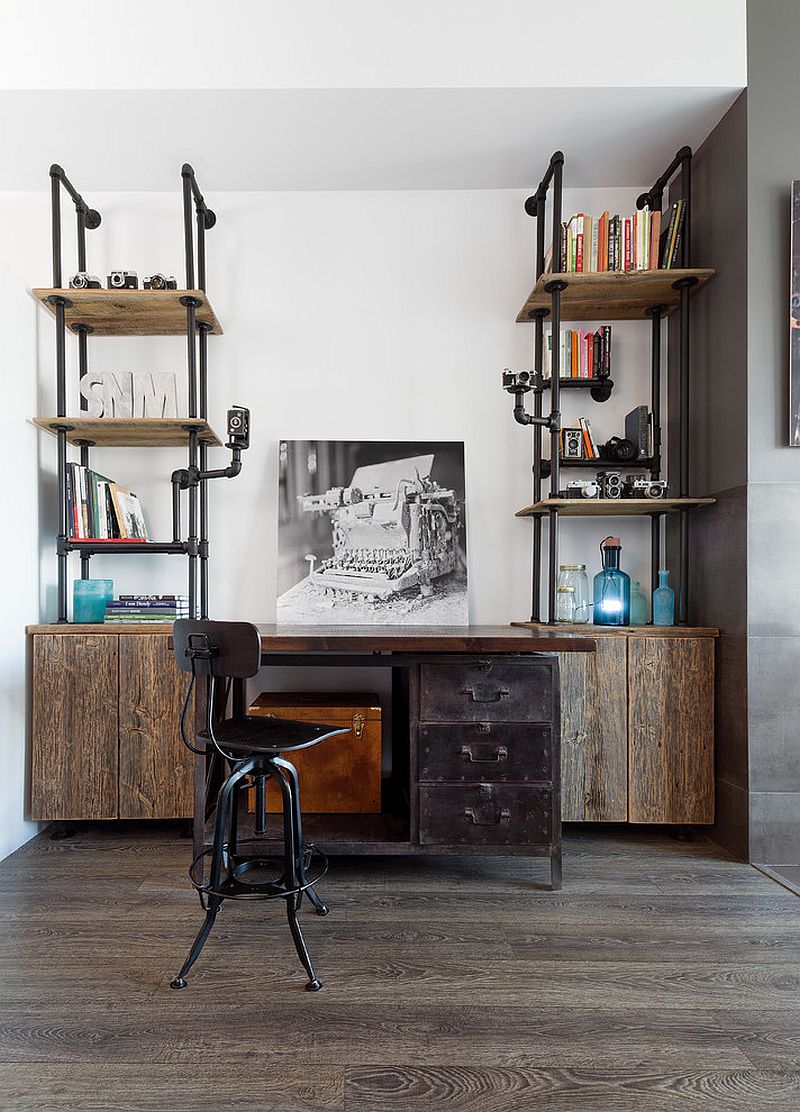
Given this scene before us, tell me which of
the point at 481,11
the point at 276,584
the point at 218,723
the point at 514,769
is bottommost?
the point at 514,769

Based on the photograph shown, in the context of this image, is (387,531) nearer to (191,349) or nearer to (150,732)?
(191,349)

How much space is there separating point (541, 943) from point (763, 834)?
42.7 inches

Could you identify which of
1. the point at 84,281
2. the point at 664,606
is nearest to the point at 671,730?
the point at 664,606

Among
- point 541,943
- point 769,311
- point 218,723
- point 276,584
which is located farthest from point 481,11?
point 541,943

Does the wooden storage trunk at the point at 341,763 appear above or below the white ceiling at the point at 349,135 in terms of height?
below

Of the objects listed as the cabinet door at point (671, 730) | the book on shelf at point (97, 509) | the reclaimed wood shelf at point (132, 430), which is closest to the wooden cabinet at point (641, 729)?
the cabinet door at point (671, 730)

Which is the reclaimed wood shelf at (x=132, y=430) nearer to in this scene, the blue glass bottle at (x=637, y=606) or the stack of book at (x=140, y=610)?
the stack of book at (x=140, y=610)

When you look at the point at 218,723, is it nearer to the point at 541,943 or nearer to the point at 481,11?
the point at 541,943

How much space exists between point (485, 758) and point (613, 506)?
122 centimetres

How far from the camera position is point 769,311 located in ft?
8.55

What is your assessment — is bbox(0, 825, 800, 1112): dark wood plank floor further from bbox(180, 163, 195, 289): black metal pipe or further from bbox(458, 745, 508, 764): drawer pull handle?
bbox(180, 163, 195, 289): black metal pipe

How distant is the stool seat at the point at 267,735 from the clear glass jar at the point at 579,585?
1496mm

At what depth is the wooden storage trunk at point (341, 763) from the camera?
8.59 ft

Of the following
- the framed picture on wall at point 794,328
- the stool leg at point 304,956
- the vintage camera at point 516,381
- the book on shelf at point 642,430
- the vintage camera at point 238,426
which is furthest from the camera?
the book on shelf at point 642,430
